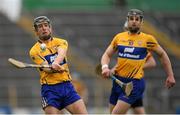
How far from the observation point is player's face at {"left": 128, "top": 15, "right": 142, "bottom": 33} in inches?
477

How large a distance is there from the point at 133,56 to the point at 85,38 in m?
15.2

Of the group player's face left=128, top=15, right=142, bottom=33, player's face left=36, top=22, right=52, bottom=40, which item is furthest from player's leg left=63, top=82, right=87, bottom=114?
player's face left=128, top=15, right=142, bottom=33

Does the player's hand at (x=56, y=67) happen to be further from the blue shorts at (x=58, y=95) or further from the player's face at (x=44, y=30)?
the player's face at (x=44, y=30)

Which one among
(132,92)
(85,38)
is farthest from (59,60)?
(85,38)

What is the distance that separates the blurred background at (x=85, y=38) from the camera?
81.5 ft

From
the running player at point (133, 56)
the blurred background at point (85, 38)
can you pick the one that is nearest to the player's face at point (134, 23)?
the running player at point (133, 56)

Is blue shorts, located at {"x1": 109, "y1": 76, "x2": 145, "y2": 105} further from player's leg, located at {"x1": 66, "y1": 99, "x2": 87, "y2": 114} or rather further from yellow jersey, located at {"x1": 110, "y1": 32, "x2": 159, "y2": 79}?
player's leg, located at {"x1": 66, "y1": 99, "x2": 87, "y2": 114}

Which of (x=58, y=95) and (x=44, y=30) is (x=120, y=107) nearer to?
(x=58, y=95)

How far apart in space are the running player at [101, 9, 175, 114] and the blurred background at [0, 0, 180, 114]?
1158 centimetres

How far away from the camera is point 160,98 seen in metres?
24.4

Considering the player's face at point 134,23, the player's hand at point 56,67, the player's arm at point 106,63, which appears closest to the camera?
the player's hand at point 56,67

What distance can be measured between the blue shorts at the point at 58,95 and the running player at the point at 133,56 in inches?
32.4

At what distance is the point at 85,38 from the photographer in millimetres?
27391

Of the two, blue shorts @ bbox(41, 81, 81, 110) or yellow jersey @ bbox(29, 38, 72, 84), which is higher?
yellow jersey @ bbox(29, 38, 72, 84)
